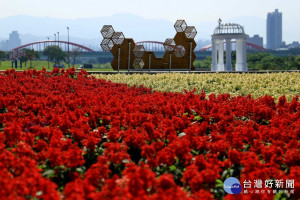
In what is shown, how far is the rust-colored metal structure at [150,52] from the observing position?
28.5 meters

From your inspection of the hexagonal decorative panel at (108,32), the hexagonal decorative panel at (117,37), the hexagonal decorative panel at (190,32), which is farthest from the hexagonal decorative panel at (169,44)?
the hexagonal decorative panel at (108,32)

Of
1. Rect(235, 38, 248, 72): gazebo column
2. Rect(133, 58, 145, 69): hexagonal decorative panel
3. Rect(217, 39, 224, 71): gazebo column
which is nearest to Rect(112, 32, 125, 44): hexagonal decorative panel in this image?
Rect(133, 58, 145, 69): hexagonal decorative panel

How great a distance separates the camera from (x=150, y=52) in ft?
98.3

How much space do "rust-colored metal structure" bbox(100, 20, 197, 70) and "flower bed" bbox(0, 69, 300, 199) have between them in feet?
67.6

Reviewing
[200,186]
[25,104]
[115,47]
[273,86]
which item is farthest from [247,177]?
[115,47]

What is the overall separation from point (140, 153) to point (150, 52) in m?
24.9

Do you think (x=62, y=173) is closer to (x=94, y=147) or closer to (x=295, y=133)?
(x=94, y=147)

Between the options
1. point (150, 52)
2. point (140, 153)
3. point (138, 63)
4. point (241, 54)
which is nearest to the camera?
point (140, 153)

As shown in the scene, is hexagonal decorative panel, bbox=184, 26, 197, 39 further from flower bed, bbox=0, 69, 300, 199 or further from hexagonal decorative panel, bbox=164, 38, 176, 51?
flower bed, bbox=0, 69, 300, 199

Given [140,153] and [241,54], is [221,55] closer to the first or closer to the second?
[241,54]

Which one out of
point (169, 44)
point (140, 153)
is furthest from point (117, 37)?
point (140, 153)

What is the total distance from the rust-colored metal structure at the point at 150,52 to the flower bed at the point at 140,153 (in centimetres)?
2060

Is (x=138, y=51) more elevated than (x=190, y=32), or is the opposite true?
(x=190, y=32)

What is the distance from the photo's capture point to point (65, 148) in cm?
503
